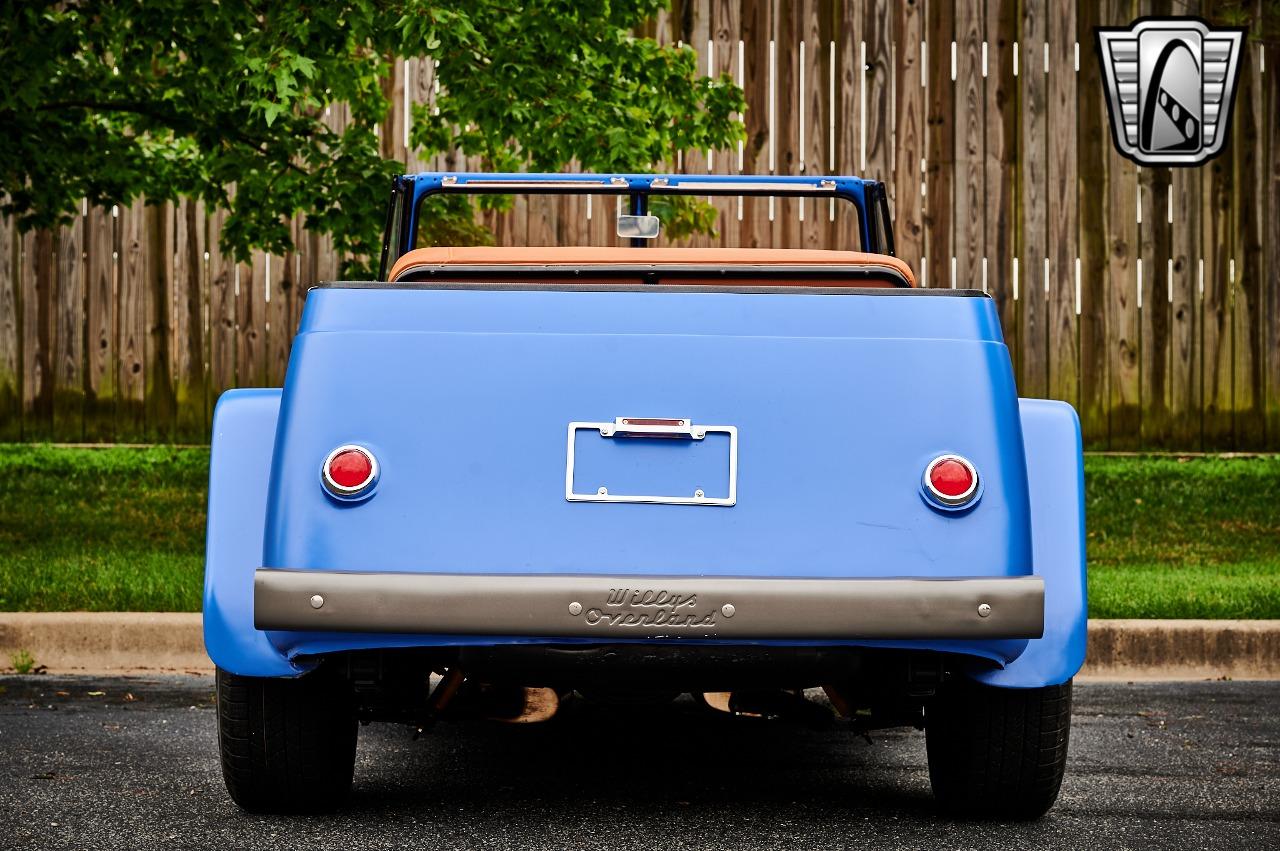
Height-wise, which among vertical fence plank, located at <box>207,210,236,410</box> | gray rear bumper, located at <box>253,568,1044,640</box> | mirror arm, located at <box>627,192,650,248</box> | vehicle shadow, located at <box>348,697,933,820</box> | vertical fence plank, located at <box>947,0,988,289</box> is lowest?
vehicle shadow, located at <box>348,697,933,820</box>

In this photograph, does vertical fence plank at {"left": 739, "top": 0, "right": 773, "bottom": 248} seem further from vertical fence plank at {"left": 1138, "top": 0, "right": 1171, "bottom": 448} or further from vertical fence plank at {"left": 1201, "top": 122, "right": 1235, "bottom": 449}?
vertical fence plank at {"left": 1201, "top": 122, "right": 1235, "bottom": 449}

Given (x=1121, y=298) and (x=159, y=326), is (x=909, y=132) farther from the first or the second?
(x=159, y=326)

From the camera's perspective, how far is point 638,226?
5391mm

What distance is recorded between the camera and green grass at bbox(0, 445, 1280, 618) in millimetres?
7082

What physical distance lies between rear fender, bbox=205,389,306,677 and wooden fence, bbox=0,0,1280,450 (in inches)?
286

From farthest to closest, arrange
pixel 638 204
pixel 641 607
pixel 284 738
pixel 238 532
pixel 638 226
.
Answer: pixel 638 204 → pixel 638 226 → pixel 284 738 → pixel 238 532 → pixel 641 607

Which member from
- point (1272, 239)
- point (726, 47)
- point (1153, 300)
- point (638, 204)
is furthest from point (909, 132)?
point (638, 204)

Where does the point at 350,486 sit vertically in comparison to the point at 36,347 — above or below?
below

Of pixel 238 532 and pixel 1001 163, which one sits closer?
pixel 238 532

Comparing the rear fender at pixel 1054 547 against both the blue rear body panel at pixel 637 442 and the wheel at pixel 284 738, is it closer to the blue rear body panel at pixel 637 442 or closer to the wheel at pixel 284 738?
the blue rear body panel at pixel 637 442

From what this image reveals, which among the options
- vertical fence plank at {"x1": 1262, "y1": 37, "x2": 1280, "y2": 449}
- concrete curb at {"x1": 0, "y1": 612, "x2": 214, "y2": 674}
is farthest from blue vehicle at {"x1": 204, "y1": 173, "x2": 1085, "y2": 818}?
vertical fence plank at {"x1": 1262, "y1": 37, "x2": 1280, "y2": 449}

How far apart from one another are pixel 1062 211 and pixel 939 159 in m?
0.92

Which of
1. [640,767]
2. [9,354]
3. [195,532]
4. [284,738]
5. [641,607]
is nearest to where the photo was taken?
[641,607]

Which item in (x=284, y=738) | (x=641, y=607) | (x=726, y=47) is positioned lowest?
(x=284, y=738)
